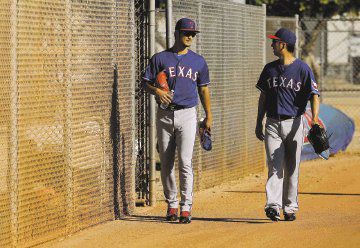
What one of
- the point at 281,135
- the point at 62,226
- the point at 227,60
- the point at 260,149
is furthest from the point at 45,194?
the point at 260,149

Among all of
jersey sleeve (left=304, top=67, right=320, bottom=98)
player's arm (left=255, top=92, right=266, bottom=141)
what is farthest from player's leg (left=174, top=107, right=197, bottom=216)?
jersey sleeve (left=304, top=67, right=320, bottom=98)

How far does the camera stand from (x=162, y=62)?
11.4 meters

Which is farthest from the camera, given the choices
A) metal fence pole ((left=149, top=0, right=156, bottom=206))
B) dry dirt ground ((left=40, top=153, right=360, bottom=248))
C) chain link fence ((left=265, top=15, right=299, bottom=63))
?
chain link fence ((left=265, top=15, right=299, bottom=63))

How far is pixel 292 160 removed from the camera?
1159 centimetres

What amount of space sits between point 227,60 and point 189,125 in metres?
4.64

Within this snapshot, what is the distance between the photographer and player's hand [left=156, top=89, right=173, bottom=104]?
11.2m

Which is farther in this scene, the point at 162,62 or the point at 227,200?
the point at 227,200

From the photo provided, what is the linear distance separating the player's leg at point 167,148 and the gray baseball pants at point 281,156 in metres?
0.95

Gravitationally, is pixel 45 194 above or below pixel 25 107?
below

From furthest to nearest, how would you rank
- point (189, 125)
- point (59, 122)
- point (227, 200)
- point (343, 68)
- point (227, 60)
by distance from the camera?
point (343, 68)
point (227, 60)
point (227, 200)
point (189, 125)
point (59, 122)

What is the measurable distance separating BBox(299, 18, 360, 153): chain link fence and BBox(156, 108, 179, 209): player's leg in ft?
46.2

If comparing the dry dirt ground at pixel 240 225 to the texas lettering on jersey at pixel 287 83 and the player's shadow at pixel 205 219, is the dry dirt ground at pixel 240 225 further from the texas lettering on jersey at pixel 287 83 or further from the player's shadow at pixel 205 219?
the texas lettering on jersey at pixel 287 83

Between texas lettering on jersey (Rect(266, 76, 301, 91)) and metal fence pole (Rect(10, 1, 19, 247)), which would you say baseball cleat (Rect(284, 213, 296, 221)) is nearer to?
texas lettering on jersey (Rect(266, 76, 301, 91))

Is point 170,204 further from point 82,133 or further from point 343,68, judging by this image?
point 343,68
